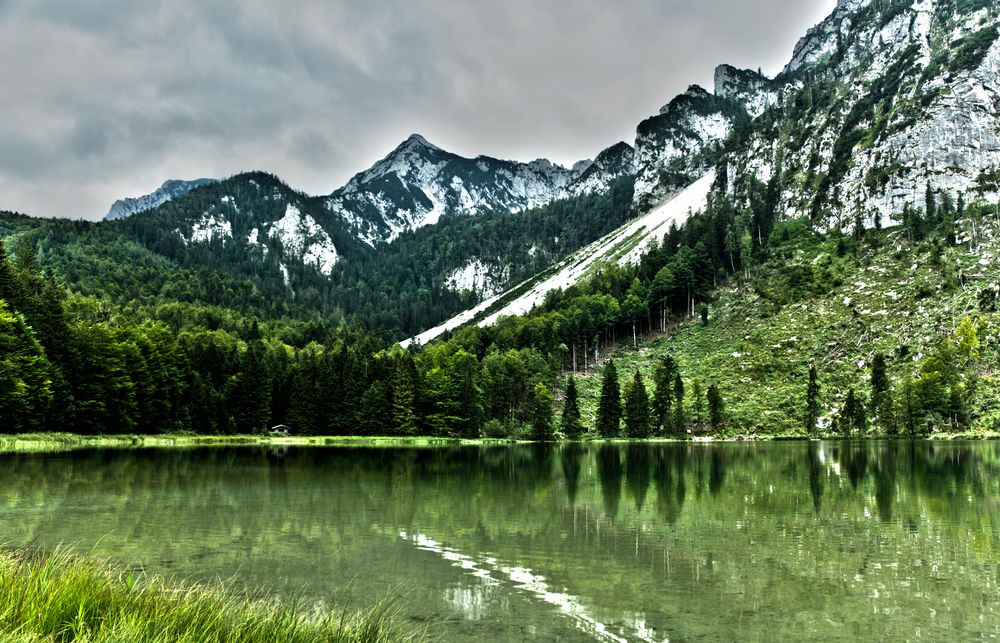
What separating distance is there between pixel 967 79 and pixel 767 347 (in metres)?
104

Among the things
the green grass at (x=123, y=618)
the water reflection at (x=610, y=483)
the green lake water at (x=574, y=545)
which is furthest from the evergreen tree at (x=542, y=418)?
the green grass at (x=123, y=618)

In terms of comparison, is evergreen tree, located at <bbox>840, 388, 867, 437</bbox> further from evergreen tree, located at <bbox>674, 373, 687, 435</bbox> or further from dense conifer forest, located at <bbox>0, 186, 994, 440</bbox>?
evergreen tree, located at <bbox>674, 373, 687, 435</bbox>

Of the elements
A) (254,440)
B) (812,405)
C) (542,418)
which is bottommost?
(254,440)

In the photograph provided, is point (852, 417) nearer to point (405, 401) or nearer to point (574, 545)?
point (405, 401)

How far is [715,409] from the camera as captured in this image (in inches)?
4082

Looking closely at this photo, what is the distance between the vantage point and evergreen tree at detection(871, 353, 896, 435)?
95.9 m

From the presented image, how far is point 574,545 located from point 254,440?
7996 cm

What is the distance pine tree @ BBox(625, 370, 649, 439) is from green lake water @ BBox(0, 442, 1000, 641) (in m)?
66.1

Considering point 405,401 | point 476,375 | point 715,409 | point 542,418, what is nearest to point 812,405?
point 715,409

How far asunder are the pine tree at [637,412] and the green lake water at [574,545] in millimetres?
66079

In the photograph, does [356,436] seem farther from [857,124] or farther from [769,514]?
[857,124]

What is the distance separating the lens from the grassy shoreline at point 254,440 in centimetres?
6172

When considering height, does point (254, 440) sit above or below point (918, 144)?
below

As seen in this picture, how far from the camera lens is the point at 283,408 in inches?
4296
